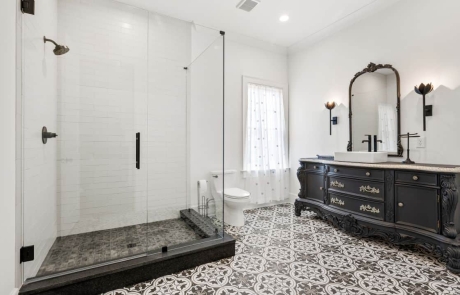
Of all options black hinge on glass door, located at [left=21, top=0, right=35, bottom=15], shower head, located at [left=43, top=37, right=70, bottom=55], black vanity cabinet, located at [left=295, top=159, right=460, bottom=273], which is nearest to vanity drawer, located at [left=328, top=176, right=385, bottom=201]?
black vanity cabinet, located at [left=295, top=159, right=460, bottom=273]

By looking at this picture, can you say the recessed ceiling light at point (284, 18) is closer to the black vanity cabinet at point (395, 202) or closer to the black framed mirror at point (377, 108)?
the black framed mirror at point (377, 108)

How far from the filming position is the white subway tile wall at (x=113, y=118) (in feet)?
7.04

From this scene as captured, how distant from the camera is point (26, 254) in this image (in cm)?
159

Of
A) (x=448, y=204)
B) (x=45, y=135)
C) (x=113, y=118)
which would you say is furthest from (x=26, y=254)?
(x=448, y=204)

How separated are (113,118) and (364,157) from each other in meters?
2.87

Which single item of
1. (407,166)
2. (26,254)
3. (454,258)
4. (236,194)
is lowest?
(454,258)

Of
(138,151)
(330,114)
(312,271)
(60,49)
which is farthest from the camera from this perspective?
(330,114)

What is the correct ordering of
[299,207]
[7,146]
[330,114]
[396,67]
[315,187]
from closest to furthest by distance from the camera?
[7,146] → [396,67] → [315,187] → [299,207] → [330,114]

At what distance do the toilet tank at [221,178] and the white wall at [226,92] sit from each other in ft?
0.18

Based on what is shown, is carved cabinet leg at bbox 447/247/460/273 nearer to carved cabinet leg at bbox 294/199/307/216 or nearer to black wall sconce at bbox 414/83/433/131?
black wall sconce at bbox 414/83/433/131

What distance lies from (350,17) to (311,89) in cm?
114

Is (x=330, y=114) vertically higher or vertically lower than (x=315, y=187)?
higher

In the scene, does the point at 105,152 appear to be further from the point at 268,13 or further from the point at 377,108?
the point at 377,108

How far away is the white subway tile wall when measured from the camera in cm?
214
